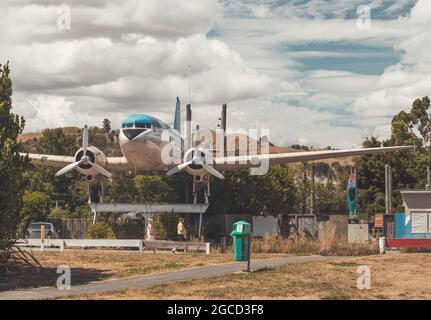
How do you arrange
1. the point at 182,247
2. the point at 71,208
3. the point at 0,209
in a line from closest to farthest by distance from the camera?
the point at 0,209
the point at 182,247
the point at 71,208

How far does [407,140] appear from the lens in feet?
246

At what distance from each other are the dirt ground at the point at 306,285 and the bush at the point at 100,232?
18483mm

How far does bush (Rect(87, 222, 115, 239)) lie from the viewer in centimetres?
3875

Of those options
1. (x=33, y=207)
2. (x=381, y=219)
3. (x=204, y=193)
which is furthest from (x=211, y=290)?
(x=33, y=207)

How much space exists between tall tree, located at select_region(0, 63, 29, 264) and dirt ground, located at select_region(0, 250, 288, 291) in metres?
1.58

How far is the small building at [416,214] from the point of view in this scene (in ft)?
120

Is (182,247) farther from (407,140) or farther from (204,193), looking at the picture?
(407,140)

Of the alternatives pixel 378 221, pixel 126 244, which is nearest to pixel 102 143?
pixel 378 221

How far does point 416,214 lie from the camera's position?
1464 inches

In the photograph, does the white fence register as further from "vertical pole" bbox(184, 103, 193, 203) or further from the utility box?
the utility box

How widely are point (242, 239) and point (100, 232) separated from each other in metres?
19.5

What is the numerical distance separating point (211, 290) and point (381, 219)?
27186 millimetres
